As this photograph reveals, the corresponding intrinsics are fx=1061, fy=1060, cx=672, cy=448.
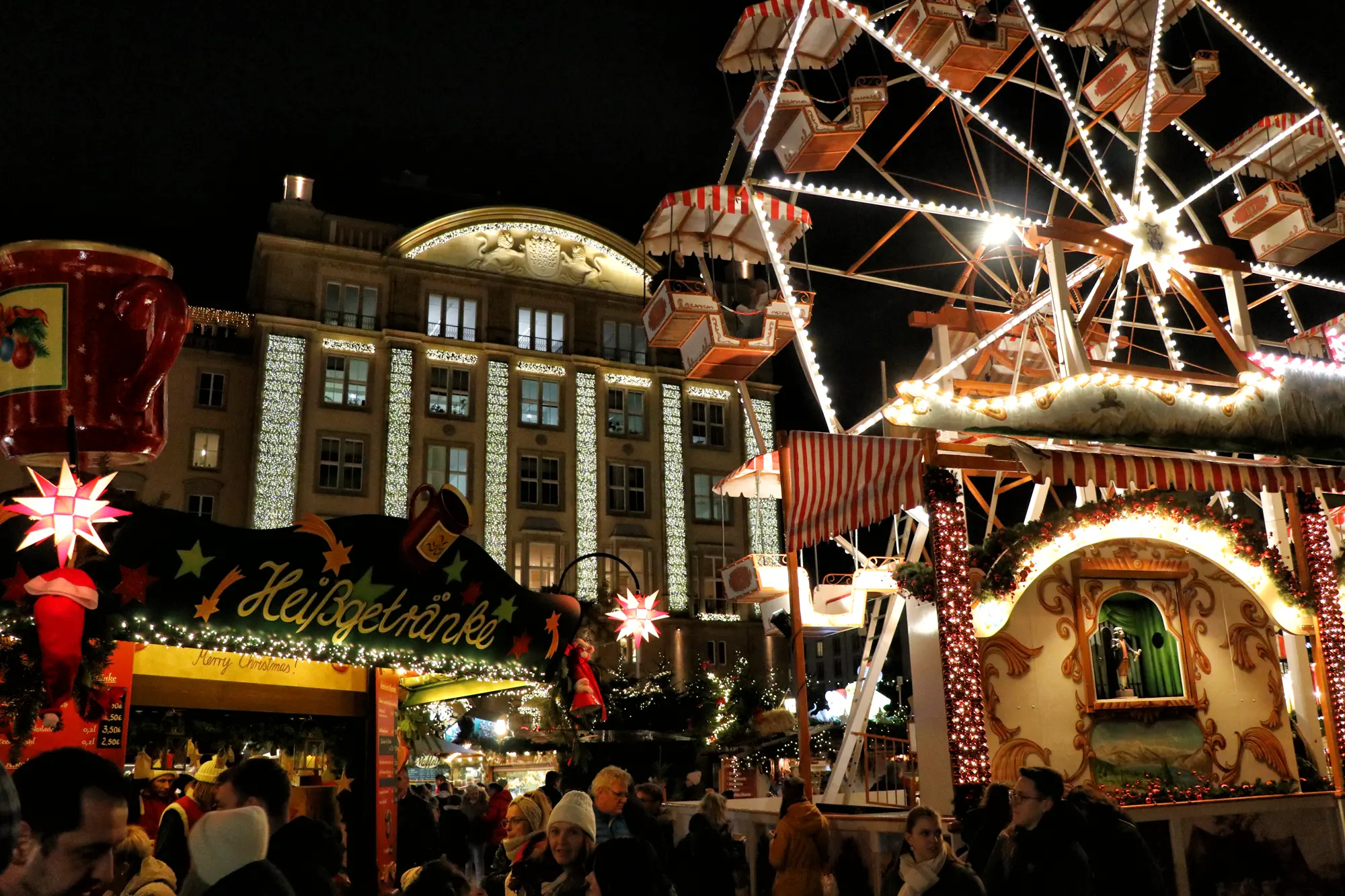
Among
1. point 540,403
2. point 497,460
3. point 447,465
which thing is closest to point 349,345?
point 447,465

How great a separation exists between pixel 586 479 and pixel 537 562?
3.63 metres

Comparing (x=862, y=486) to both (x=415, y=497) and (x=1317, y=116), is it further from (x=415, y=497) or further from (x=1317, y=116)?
(x=1317, y=116)

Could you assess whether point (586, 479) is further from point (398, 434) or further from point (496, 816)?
point (496, 816)

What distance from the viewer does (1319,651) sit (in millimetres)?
11477

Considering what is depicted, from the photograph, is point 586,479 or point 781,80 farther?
point 586,479

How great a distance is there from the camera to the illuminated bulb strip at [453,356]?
38312 millimetres

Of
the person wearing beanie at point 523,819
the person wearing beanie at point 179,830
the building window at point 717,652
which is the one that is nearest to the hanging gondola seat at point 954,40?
the person wearing beanie at point 523,819

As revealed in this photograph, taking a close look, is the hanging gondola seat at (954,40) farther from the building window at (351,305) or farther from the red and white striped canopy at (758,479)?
the building window at (351,305)

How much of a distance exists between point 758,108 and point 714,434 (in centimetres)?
2809

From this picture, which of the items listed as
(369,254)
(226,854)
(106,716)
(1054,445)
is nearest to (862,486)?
(1054,445)

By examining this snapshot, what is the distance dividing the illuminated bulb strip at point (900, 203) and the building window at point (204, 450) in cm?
2731

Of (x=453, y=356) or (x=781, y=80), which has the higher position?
(x=453, y=356)

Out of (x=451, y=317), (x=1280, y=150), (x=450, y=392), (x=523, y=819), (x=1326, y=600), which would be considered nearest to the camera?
(x=523, y=819)

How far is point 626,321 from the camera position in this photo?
4194 centimetres
